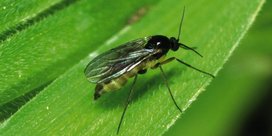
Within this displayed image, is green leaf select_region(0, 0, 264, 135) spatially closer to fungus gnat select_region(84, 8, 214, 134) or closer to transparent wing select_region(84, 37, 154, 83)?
fungus gnat select_region(84, 8, 214, 134)

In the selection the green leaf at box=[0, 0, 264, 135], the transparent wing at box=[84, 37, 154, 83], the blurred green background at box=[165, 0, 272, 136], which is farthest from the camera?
the blurred green background at box=[165, 0, 272, 136]

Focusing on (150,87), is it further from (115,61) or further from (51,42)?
(51,42)

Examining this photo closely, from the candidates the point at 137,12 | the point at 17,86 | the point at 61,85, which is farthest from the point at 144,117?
the point at 137,12

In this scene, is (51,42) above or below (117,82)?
above

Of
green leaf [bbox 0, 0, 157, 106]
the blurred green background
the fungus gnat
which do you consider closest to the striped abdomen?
the fungus gnat

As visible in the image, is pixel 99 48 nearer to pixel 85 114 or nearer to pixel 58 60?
pixel 58 60

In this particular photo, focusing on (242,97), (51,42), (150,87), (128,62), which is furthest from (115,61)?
(242,97)

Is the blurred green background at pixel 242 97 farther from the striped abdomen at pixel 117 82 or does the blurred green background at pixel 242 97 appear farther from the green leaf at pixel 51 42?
the green leaf at pixel 51 42
